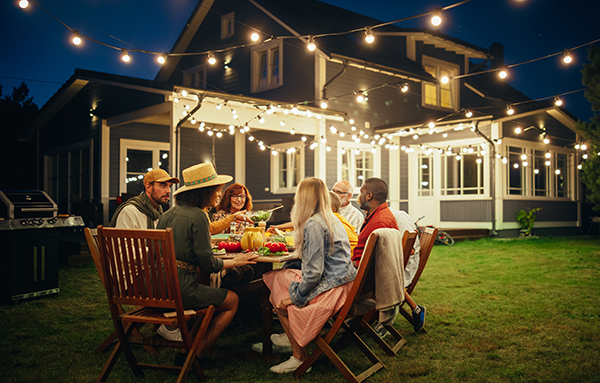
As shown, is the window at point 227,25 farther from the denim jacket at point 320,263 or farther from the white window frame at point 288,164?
the denim jacket at point 320,263

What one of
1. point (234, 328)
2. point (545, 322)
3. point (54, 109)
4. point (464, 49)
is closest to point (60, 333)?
point (234, 328)

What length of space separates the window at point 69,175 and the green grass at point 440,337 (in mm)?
6886

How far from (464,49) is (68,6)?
134 meters

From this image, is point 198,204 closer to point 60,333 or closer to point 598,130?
point 60,333

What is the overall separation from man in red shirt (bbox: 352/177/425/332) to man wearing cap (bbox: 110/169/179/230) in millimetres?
A: 1742

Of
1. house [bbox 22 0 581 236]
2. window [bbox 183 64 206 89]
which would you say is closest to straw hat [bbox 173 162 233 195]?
house [bbox 22 0 581 236]

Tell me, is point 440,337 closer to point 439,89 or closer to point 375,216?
point 375,216

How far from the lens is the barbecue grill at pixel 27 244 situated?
527cm

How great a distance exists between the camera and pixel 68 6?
408ft

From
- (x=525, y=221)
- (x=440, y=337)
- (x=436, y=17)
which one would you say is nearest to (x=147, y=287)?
(x=440, y=337)

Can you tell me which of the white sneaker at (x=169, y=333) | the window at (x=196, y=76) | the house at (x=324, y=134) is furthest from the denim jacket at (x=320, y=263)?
the window at (x=196, y=76)

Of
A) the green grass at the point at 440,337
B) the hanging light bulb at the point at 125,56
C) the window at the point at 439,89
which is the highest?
the window at the point at 439,89

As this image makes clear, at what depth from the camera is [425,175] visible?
13633 mm

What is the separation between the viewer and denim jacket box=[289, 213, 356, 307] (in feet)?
9.91
